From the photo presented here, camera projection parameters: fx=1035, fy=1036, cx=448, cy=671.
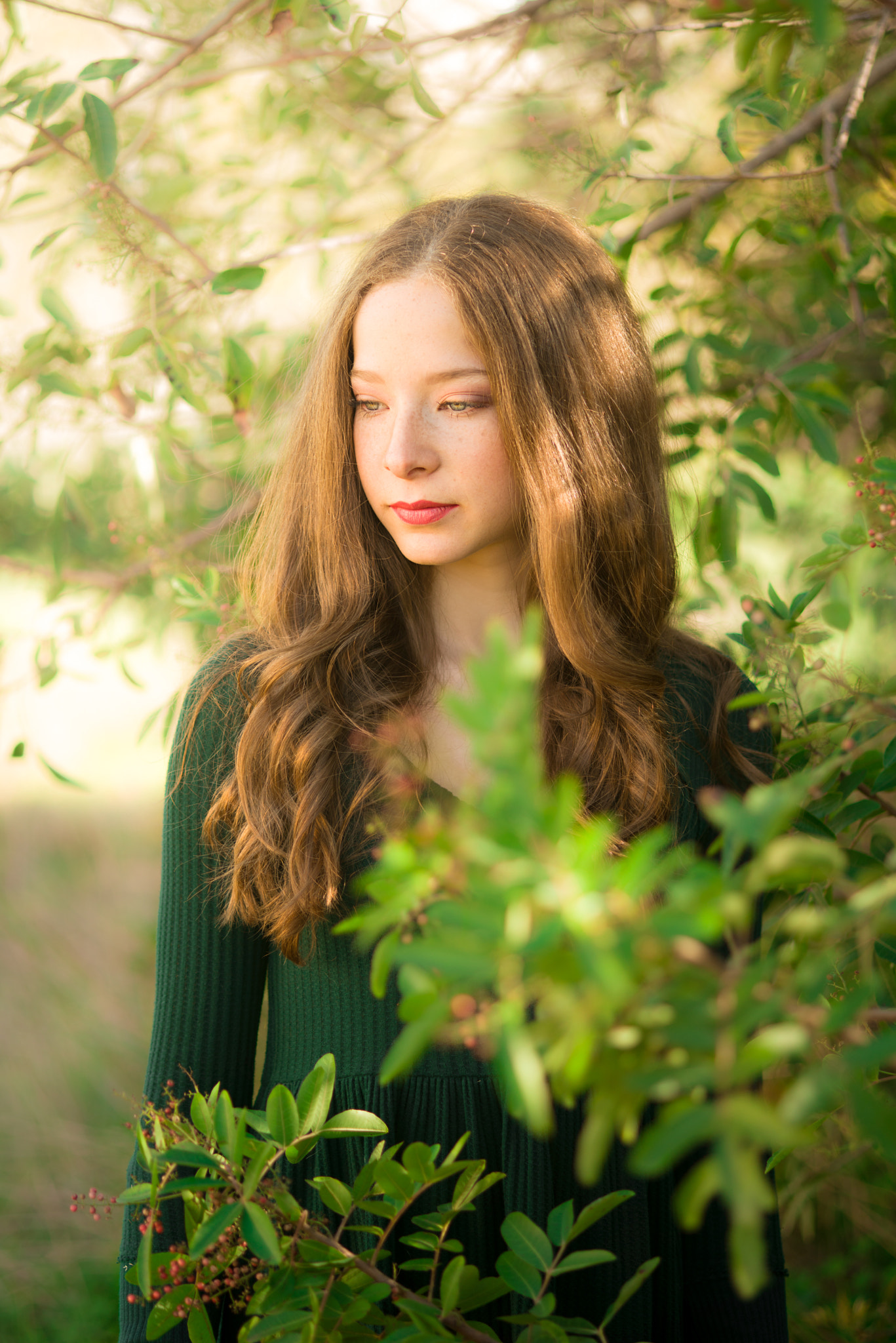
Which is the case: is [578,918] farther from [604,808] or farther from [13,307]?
[13,307]

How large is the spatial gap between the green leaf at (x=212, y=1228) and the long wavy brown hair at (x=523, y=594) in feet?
1.57

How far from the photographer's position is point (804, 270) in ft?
6.69

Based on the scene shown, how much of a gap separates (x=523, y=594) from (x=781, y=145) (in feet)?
2.75

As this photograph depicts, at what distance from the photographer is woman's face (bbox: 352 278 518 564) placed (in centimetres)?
125

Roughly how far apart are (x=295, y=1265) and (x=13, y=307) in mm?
1619

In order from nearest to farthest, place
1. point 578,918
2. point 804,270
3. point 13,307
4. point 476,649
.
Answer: point 578,918 < point 476,649 < point 13,307 < point 804,270

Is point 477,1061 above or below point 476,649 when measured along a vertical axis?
below

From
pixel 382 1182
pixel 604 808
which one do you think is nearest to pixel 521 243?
pixel 604 808

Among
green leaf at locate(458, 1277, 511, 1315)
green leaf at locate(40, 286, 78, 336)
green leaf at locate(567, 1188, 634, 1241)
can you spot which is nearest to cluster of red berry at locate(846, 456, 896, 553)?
green leaf at locate(567, 1188, 634, 1241)

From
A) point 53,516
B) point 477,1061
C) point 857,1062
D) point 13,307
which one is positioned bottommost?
point 477,1061

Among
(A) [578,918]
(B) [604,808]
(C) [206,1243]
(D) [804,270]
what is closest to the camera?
(A) [578,918]

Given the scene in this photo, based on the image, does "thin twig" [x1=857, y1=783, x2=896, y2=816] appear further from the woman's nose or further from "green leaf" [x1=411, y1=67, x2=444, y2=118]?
"green leaf" [x1=411, y1=67, x2=444, y2=118]

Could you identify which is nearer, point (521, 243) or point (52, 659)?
point (521, 243)

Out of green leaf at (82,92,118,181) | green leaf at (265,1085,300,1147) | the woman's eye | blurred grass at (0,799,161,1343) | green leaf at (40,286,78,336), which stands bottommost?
blurred grass at (0,799,161,1343)
